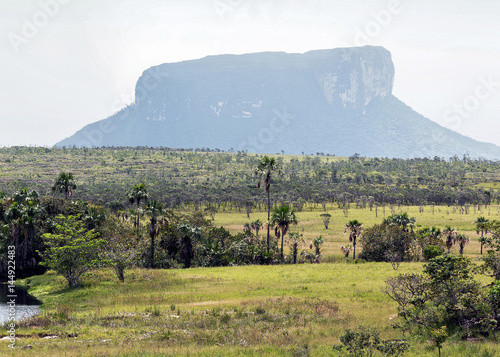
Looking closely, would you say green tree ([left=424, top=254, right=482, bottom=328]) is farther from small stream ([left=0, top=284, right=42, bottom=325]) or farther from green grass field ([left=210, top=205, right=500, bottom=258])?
green grass field ([left=210, top=205, right=500, bottom=258])

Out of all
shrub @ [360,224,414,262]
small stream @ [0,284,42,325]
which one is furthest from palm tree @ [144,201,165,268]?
shrub @ [360,224,414,262]

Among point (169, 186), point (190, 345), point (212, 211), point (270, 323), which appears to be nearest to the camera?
point (190, 345)

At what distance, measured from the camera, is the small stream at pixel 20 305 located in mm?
35938

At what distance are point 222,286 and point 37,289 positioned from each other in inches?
894

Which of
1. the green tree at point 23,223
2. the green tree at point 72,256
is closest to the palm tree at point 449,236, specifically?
the green tree at point 72,256

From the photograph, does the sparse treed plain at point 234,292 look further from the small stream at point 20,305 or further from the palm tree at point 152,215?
the small stream at point 20,305

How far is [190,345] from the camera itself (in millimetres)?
23062

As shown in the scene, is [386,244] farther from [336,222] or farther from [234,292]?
[336,222]

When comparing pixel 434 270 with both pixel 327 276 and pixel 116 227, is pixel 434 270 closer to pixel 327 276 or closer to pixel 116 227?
pixel 327 276

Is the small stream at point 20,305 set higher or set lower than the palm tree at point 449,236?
lower

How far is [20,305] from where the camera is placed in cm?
4119

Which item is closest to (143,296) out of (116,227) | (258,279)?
(258,279)

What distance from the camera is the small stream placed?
118ft

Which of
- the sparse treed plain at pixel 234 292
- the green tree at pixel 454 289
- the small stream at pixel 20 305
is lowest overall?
the small stream at pixel 20 305
